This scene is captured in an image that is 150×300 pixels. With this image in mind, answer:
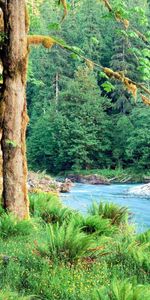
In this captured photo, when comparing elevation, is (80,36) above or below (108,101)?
above

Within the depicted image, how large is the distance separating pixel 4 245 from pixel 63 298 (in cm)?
232

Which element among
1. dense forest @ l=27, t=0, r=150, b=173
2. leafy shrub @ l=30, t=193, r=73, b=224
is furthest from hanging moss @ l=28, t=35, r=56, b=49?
dense forest @ l=27, t=0, r=150, b=173

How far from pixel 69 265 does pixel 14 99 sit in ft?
12.3

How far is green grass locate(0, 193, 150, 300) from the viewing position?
4867mm

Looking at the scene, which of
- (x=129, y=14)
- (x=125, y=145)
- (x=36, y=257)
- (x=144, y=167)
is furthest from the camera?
(x=125, y=145)

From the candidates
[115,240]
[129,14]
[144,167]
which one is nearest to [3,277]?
[115,240]

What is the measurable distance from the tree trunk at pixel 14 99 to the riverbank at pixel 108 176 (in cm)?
3343

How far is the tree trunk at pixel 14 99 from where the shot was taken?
28.3 feet

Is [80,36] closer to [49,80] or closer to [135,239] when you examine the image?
[49,80]

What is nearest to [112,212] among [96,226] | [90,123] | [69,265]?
[96,226]

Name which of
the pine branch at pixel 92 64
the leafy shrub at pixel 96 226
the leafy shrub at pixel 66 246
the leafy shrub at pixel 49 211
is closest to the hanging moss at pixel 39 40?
the pine branch at pixel 92 64

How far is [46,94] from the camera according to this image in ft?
203

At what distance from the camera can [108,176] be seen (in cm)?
4650

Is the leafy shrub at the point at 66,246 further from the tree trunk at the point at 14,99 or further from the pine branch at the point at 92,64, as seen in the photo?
the pine branch at the point at 92,64
